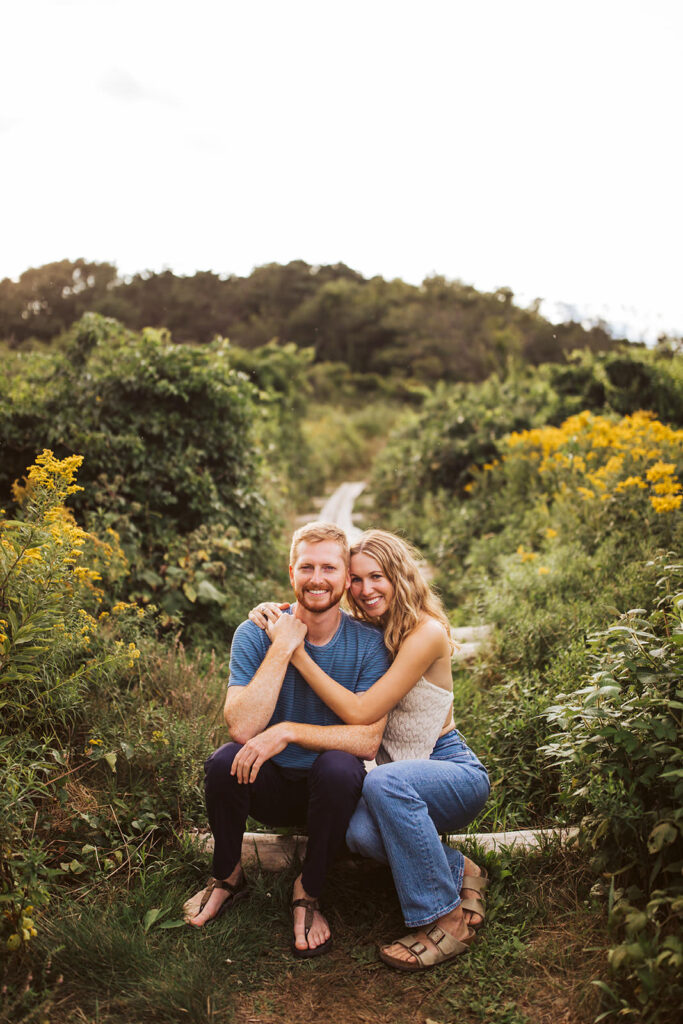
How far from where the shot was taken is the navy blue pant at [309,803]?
8.52 feet

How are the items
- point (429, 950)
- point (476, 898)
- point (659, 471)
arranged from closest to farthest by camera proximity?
point (429, 950) < point (476, 898) < point (659, 471)

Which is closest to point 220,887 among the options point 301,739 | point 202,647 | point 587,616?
point 301,739

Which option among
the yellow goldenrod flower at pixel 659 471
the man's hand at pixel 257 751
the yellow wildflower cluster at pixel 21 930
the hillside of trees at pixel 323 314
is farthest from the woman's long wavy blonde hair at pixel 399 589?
the hillside of trees at pixel 323 314

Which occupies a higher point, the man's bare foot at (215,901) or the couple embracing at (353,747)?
the couple embracing at (353,747)

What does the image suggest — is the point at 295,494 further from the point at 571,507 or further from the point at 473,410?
the point at 571,507

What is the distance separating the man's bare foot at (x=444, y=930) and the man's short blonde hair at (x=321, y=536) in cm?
128

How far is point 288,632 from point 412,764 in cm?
65

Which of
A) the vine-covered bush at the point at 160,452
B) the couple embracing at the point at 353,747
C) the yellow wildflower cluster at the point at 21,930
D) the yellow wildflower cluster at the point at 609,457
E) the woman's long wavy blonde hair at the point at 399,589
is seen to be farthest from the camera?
the vine-covered bush at the point at 160,452

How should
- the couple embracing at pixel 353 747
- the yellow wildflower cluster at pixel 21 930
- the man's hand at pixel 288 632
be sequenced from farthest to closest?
the man's hand at pixel 288 632
the couple embracing at pixel 353 747
the yellow wildflower cluster at pixel 21 930

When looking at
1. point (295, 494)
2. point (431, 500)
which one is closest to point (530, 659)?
point (431, 500)

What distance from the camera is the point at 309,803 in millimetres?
2641

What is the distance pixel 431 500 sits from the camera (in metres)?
10.2

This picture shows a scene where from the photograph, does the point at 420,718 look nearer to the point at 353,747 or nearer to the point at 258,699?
the point at 353,747

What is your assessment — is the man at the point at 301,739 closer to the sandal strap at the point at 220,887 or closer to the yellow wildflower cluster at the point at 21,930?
the sandal strap at the point at 220,887
